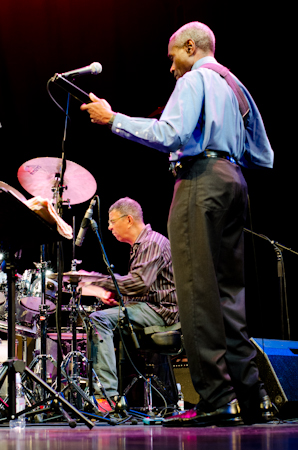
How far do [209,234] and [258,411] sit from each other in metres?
0.85

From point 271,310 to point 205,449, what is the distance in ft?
16.6

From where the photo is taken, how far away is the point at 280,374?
9.33 feet

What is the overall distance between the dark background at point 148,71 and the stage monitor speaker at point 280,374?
2365 mm

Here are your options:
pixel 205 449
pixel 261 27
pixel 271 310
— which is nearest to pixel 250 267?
pixel 271 310

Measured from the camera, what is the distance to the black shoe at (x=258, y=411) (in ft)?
7.14

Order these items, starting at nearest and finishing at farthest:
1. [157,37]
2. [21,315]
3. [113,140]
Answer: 1. [21,315]
2. [157,37]
3. [113,140]

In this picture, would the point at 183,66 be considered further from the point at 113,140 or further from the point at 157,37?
the point at 113,140

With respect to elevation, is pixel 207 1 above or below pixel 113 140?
above

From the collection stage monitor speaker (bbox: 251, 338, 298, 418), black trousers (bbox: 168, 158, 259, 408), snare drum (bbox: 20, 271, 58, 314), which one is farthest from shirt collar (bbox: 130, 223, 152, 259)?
black trousers (bbox: 168, 158, 259, 408)

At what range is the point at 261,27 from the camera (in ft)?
18.1

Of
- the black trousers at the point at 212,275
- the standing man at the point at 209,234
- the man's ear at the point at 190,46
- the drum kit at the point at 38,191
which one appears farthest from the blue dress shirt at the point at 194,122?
the drum kit at the point at 38,191

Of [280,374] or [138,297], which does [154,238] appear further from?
[280,374]

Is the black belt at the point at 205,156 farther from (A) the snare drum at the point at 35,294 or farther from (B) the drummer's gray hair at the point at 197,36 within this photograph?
(A) the snare drum at the point at 35,294

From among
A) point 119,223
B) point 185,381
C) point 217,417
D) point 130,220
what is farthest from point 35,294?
point 217,417
